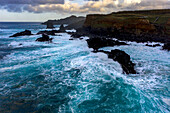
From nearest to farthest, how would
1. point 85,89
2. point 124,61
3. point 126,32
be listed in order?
point 85,89, point 124,61, point 126,32

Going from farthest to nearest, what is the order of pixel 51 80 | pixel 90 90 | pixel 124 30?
pixel 124 30 → pixel 51 80 → pixel 90 90

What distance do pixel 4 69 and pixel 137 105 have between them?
13950mm

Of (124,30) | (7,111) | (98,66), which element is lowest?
(7,111)

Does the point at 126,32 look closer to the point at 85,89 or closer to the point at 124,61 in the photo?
the point at 124,61

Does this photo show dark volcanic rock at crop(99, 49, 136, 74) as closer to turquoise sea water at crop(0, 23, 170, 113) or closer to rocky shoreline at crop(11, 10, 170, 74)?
turquoise sea water at crop(0, 23, 170, 113)

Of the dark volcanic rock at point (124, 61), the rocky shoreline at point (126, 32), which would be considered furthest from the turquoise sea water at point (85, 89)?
the rocky shoreline at point (126, 32)

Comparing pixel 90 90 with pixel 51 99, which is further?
pixel 90 90

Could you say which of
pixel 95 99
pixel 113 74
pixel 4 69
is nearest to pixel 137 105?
pixel 95 99

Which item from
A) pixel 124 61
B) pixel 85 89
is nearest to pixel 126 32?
pixel 124 61

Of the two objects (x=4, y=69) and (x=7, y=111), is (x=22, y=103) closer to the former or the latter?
(x=7, y=111)

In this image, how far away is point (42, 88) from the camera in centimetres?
914

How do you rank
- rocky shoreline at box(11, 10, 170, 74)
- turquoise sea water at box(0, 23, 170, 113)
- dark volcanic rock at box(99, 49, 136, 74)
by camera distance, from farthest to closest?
rocky shoreline at box(11, 10, 170, 74)
dark volcanic rock at box(99, 49, 136, 74)
turquoise sea water at box(0, 23, 170, 113)

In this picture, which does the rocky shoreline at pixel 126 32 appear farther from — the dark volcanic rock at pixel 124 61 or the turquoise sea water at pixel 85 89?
the turquoise sea water at pixel 85 89

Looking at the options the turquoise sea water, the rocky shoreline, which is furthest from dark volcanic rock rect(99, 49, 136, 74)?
the rocky shoreline
